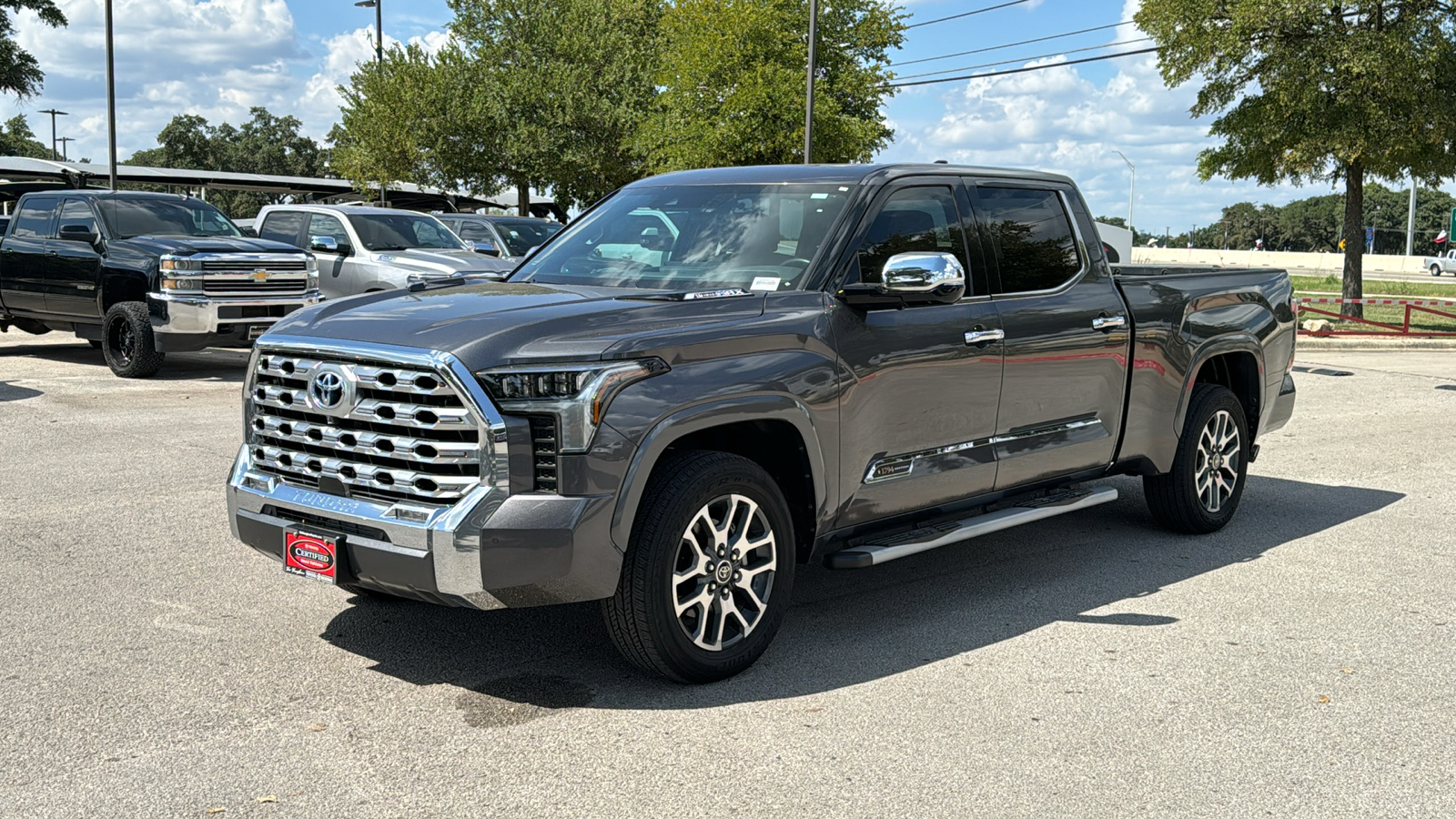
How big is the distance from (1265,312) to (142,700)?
6.37 metres

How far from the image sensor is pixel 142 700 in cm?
451

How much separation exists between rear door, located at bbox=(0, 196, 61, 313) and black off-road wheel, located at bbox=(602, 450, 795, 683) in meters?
13.2

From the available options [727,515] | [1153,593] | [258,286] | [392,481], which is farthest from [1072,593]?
[258,286]

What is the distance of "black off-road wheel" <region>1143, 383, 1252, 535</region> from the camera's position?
719 cm

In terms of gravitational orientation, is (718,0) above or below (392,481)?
above

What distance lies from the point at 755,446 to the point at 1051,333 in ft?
6.08

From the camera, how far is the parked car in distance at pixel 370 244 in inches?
627

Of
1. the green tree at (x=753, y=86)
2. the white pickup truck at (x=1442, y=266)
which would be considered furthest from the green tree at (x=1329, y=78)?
the white pickup truck at (x=1442, y=266)

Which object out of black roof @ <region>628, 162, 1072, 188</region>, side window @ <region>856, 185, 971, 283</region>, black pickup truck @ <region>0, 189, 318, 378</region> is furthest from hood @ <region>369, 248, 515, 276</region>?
side window @ <region>856, 185, 971, 283</region>

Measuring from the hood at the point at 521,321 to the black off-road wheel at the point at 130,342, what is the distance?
32.2 feet

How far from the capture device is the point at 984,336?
5.80 m

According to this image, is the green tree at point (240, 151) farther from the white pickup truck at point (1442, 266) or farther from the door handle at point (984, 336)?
the door handle at point (984, 336)

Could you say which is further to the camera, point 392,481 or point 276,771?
point 392,481

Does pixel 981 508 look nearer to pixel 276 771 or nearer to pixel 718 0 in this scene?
pixel 276 771
